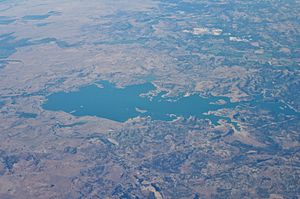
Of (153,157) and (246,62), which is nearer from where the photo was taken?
(153,157)

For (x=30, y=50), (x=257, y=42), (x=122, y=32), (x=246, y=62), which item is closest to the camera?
(x=246, y=62)

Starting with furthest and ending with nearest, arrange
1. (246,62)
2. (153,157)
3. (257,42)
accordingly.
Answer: (257,42) < (246,62) < (153,157)

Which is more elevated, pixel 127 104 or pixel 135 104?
pixel 135 104

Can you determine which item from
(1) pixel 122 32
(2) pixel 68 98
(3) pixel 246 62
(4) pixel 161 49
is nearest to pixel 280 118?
(3) pixel 246 62

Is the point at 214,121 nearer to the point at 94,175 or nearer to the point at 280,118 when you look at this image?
the point at 280,118

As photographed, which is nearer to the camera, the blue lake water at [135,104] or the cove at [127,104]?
the blue lake water at [135,104]

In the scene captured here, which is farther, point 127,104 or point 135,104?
point 127,104

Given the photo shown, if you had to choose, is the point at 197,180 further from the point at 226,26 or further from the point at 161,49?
the point at 226,26

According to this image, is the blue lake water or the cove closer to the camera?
the blue lake water
